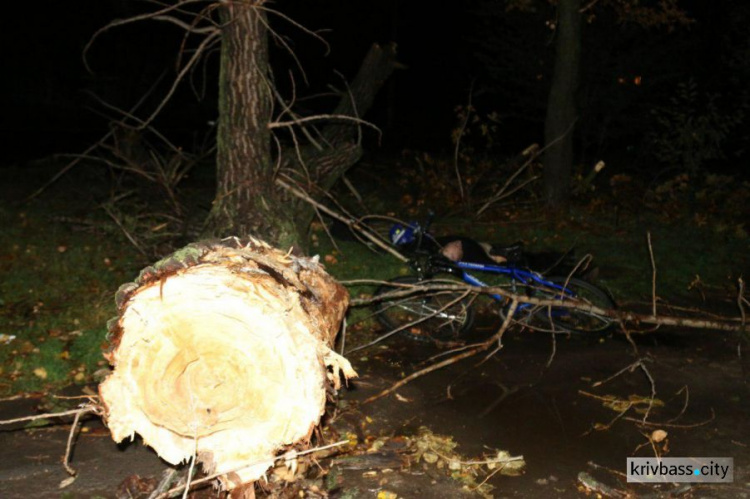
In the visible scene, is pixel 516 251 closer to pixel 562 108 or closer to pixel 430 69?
pixel 562 108

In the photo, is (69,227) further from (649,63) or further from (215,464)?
(649,63)

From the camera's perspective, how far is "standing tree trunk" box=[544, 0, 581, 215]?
10930 millimetres

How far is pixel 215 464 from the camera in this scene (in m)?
3.58

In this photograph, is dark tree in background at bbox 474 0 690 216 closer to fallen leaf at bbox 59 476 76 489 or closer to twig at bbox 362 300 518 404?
twig at bbox 362 300 518 404

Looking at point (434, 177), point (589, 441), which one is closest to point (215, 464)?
point (589, 441)

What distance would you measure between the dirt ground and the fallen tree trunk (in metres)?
0.59

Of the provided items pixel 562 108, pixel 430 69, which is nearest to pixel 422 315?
pixel 562 108

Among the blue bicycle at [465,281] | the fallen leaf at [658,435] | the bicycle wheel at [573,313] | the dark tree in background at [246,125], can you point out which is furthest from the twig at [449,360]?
the dark tree in background at [246,125]

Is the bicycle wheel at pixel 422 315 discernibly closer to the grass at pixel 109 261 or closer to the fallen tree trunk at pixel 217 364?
the grass at pixel 109 261

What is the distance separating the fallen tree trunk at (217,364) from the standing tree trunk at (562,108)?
27.0 feet

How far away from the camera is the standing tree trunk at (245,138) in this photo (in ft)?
21.4

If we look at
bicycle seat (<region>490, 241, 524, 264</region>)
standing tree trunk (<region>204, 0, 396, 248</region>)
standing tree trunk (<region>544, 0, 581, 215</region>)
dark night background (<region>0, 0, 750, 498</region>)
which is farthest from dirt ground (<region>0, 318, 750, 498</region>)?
standing tree trunk (<region>544, 0, 581, 215</region>)

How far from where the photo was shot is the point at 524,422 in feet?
15.6

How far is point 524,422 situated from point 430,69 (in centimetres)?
3621
